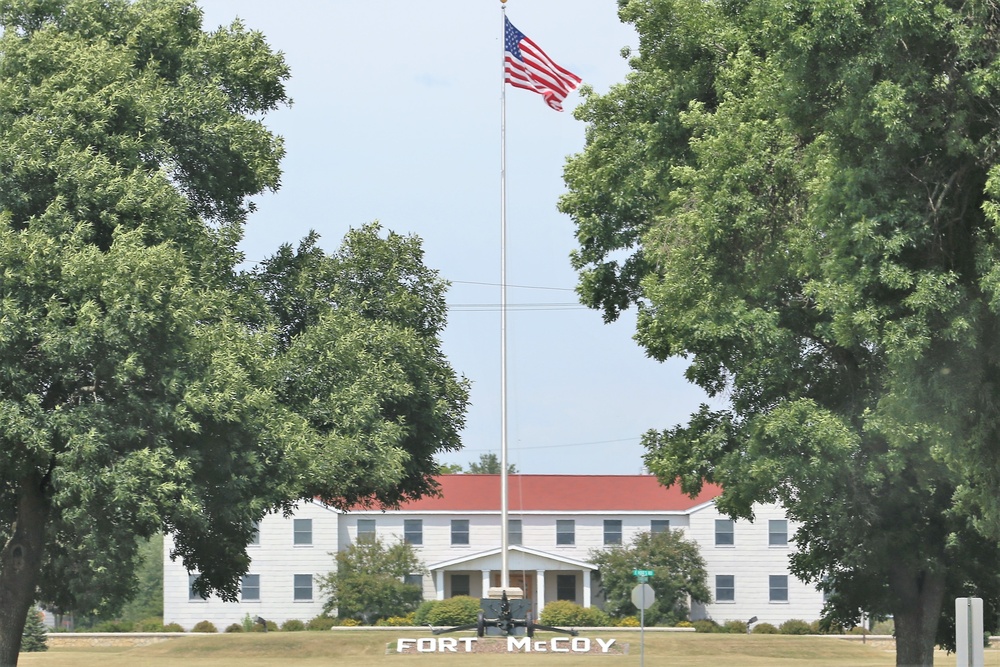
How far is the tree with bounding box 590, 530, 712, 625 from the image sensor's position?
67688mm

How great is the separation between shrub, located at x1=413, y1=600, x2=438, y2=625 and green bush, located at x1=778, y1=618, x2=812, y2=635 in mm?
16505

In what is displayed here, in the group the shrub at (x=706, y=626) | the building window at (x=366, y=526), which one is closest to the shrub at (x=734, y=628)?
the shrub at (x=706, y=626)

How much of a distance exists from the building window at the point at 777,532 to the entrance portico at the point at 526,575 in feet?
30.9

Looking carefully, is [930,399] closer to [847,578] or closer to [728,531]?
[847,578]

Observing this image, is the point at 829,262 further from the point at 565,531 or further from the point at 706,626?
the point at 565,531

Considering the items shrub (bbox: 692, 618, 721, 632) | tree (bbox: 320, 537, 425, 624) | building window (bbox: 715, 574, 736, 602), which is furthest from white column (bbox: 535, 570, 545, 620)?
building window (bbox: 715, 574, 736, 602)

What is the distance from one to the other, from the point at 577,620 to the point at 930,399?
46.5 meters

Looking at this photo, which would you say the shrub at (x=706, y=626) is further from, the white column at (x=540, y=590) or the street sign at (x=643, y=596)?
the street sign at (x=643, y=596)

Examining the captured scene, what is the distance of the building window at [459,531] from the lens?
243 ft

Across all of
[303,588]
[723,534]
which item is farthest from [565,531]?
[303,588]

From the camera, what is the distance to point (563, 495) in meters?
75.9

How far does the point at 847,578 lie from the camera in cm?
3306

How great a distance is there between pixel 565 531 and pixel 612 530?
2454 millimetres

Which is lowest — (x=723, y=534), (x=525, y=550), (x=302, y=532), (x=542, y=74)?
(x=525, y=550)
